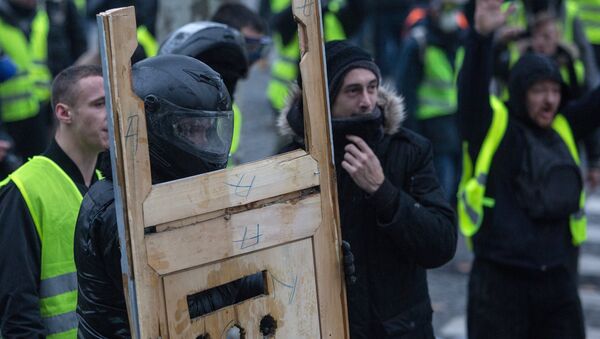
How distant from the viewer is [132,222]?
2312 mm

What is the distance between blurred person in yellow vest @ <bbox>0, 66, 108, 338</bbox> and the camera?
128 inches

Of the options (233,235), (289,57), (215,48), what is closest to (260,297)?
(233,235)

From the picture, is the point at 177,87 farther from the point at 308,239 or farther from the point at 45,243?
the point at 45,243

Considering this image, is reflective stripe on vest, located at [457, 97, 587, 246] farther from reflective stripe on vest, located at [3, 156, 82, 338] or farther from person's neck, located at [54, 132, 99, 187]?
reflective stripe on vest, located at [3, 156, 82, 338]

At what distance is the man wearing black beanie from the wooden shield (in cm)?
83

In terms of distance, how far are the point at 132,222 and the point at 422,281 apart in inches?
65.7

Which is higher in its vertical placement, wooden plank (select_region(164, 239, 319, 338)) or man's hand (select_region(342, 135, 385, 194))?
man's hand (select_region(342, 135, 385, 194))

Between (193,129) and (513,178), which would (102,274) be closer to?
(193,129)

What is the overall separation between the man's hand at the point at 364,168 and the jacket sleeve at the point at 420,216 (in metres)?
0.03

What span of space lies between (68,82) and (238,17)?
2179mm

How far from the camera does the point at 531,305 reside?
4.71 m

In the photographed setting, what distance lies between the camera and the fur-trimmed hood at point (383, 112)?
3.72 m

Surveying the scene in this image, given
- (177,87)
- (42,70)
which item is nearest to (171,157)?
(177,87)

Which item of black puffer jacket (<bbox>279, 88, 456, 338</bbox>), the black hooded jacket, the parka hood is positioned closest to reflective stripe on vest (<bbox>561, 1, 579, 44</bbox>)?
the parka hood
